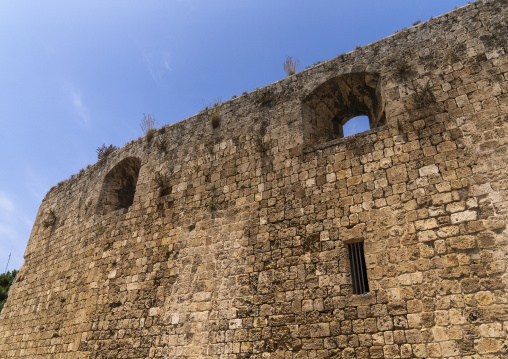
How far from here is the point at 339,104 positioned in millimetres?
7496

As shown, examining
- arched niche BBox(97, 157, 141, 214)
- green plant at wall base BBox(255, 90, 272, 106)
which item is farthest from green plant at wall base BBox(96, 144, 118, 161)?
green plant at wall base BBox(255, 90, 272, 106)

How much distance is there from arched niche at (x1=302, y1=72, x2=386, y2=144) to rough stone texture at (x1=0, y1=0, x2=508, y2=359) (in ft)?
0.12

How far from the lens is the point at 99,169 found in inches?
414

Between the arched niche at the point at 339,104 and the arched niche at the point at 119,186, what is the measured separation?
15.1 feet

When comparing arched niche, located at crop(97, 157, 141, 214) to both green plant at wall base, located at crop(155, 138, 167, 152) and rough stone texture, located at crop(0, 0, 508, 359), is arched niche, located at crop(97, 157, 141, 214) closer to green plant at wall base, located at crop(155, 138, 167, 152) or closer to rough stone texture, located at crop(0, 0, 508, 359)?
green plant at wall base, located at crop(155, 138, 167, 152)

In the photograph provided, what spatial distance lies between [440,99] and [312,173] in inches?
86.8

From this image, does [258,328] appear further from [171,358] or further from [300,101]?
[300,101]

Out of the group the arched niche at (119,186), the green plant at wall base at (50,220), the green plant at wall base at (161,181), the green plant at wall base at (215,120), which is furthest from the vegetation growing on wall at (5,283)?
the green plant at wall base at (215,120)

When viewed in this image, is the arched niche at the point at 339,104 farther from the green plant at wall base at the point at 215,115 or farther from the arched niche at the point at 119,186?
the arched niche at the point at 119,186

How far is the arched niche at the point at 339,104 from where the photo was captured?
6.92 meters

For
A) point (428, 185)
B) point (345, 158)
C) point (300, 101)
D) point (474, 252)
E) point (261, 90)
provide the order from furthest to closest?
point (261, 90), point (300, 101), point (345, 158), point (428, 185), point (474, 252)

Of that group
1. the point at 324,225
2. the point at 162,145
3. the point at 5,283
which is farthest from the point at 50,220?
the point at 5,283

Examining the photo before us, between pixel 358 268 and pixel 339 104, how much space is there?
3365mm

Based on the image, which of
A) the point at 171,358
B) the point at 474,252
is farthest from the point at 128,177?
the point at 474,252
